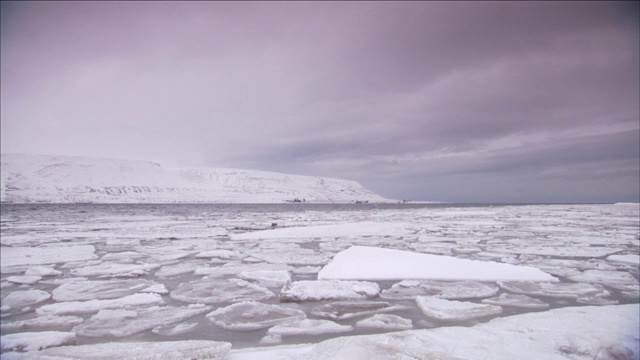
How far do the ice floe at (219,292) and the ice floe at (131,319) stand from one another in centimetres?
27

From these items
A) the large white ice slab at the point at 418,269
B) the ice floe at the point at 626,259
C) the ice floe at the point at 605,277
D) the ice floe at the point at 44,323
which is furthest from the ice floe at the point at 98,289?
the ice floe at the point at 626,259

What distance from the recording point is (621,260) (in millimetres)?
5129

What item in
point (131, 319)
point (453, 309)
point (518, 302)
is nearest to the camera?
point (131, 319)

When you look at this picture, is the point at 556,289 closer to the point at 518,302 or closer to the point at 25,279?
the point at 518,302

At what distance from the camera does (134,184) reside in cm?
8631

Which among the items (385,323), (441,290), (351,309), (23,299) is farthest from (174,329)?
(441,290)

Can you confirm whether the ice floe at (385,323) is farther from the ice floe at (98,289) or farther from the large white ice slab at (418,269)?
the ice floe at (98,289)

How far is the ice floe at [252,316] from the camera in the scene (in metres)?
2.42

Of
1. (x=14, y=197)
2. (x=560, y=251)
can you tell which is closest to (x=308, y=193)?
(x=14, y=197)

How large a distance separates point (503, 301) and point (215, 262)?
4.02 m

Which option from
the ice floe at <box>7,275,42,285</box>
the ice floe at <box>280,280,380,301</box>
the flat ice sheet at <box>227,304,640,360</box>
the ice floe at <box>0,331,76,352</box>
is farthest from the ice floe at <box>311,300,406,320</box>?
the ice floe at <box>7,275,42,285</box>

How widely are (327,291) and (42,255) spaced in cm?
553

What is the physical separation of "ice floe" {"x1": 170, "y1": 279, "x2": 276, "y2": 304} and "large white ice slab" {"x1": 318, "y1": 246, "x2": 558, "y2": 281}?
857 millimetres

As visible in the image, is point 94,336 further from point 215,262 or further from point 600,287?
Answer: point 600,287
